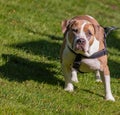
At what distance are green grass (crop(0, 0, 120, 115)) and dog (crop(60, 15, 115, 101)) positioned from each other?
533 mm

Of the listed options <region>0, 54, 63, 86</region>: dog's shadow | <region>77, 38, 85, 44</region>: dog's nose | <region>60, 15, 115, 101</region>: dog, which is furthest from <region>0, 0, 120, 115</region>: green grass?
<region>77, 38, 85, 44</region>: dog's nose

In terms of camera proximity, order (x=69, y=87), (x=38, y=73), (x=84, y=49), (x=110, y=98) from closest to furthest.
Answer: (x=84, y=49) → (x=110, y=98) → (x=69, y=87) → (x=38, y=73)

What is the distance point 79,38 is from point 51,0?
15218 millimetres

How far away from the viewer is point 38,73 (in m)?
11.1

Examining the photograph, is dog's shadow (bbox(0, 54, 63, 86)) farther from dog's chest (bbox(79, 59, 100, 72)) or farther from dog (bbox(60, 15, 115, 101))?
dog's chest (bbox(79, 59, 100, 72))

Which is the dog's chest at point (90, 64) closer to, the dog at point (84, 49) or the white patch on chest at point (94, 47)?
the dog at point (84, 49)

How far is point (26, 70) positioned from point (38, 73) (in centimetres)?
30

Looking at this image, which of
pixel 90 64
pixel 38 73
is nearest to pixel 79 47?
pixel 90 64

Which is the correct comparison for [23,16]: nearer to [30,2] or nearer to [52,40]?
[52,40]

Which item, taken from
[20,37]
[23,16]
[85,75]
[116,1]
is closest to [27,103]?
[85,75]

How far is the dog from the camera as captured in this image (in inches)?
358

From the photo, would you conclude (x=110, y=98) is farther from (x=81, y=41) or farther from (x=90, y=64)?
(x=81, y=41)

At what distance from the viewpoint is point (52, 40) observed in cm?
1522

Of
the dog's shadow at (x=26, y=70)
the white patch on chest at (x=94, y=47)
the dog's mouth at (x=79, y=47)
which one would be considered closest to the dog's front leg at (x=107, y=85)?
the white patch on chest at (x=94, y=47)
